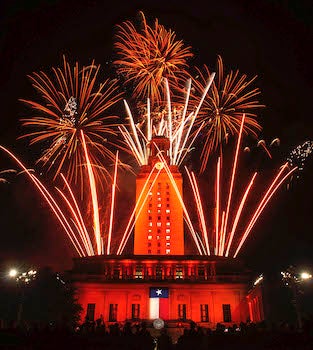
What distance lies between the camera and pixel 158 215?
6875cm

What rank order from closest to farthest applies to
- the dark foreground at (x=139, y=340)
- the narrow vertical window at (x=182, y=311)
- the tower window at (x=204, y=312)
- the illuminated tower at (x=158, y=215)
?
1. the dark foreground at (x=139, y=340)
2. the narrow vertical window at (x=182, y=311)
3. the tower window at (x=204, y=312)
4. the illuminated tower at (x=158, y=215)

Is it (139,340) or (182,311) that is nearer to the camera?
(139,340)

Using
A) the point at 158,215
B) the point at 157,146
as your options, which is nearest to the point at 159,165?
the point at 157,146

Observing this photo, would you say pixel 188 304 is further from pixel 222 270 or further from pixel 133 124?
pixel 133 124

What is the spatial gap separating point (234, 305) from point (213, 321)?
363cm

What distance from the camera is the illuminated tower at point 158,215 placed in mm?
66375

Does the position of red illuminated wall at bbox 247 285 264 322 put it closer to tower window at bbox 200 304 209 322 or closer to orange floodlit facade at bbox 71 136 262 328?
orange floodlit facade at bbox 71 136 262 328

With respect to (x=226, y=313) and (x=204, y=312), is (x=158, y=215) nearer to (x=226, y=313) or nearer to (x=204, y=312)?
(x=204, y=312)

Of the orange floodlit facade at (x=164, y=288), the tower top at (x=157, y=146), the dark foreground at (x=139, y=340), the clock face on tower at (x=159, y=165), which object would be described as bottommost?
the dark foreground at (x=139, y=340)

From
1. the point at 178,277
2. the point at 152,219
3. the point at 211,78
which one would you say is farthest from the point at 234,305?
the point at 211,78

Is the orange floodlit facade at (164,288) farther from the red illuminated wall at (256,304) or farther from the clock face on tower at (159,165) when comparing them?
the clock face on tower at (159,165)

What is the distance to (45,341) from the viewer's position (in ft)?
42.4

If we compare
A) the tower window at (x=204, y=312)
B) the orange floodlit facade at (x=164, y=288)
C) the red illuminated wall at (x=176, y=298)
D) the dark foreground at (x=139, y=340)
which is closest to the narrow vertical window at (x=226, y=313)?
the orange floodlit facade at (x=164, y=288)

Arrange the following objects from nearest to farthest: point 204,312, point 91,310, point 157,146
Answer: point 91,310 → point 204,312 → point 157,146
